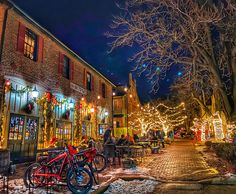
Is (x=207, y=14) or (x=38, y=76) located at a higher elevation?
(x=207, y=14)

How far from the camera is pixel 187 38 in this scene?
9461 millimetres

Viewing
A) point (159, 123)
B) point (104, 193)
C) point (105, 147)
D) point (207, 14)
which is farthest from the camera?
point (159, 123)

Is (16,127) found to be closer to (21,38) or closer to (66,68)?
(21,38)

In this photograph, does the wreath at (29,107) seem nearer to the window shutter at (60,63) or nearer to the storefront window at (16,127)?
the storefront window at (16,127)

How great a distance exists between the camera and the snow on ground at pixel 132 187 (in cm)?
560

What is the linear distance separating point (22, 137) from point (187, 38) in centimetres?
871

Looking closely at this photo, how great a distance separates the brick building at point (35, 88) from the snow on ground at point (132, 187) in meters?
5.29

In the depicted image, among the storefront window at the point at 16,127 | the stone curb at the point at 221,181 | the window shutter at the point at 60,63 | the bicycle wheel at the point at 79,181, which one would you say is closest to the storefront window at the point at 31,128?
the storefront window at the point at 16,127

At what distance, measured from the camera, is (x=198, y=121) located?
27.2 meters

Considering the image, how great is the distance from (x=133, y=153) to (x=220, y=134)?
943 cm

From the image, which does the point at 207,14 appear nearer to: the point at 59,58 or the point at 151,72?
the point at 151,72

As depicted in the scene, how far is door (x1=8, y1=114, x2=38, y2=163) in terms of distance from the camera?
9258mm

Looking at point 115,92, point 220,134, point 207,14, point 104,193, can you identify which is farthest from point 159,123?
point 104,193

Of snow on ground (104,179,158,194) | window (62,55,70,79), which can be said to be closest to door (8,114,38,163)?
window (62,55,70,79)
